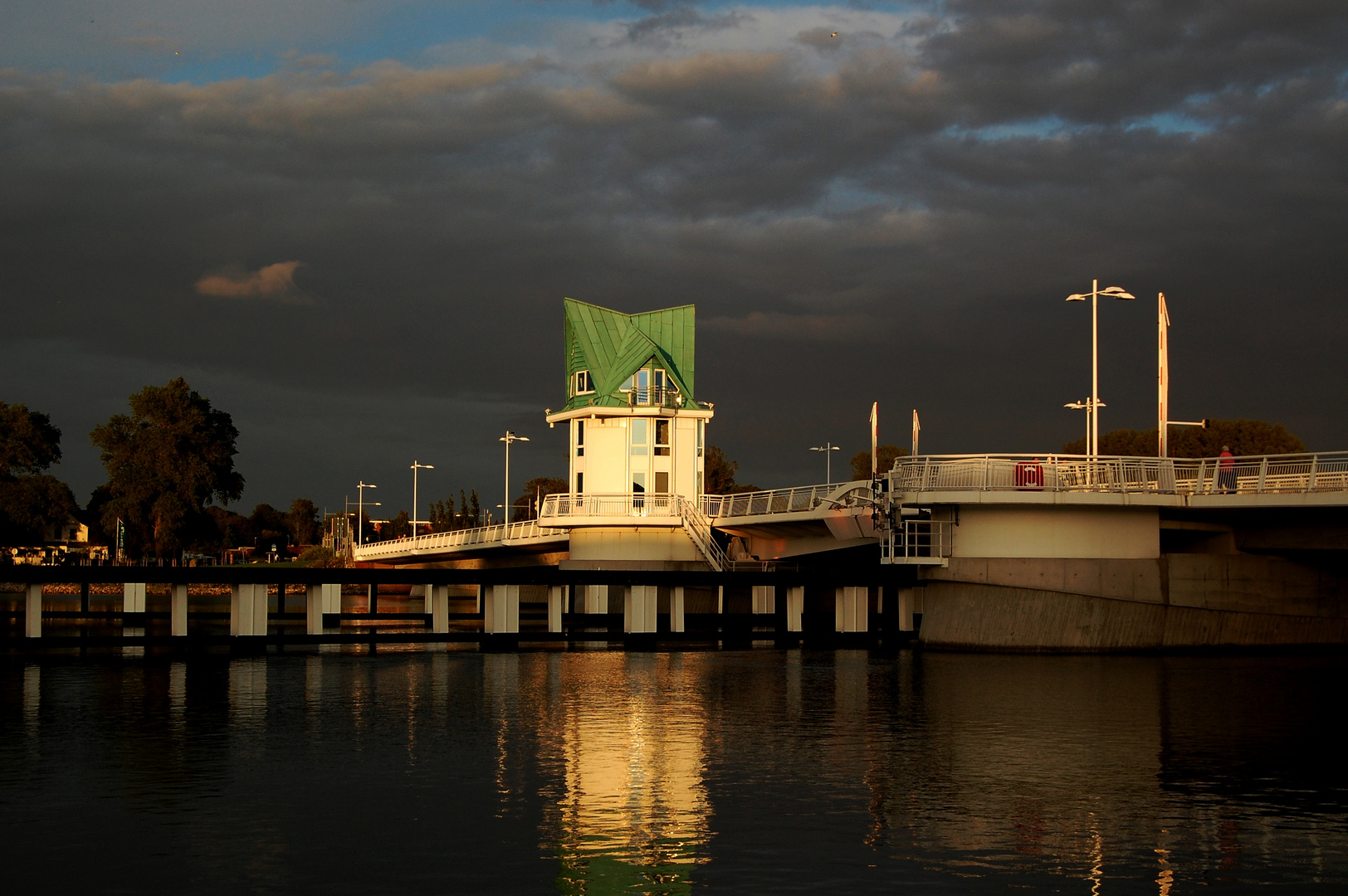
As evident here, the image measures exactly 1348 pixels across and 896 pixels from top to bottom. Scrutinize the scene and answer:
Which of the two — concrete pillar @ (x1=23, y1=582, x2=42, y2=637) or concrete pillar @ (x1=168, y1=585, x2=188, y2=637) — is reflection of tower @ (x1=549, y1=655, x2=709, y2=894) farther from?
concrete pillar @ (x1=23, y1=582, x2=42, y2=637)

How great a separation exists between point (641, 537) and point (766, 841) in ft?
167

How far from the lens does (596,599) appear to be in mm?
64625

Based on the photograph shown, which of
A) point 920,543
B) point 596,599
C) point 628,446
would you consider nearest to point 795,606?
point 920,543

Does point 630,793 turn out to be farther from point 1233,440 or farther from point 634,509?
point 1233,440

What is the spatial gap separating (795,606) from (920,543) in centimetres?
944

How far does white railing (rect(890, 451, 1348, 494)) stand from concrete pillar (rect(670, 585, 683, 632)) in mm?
11249

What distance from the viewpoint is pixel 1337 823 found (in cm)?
1850

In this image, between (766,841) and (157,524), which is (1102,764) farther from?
(157,524)

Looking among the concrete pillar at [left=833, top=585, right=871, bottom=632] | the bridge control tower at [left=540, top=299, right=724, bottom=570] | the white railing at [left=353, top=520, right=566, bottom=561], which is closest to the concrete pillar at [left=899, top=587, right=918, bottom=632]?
the concrete pillar at [left=833, top=585, right=871, bottom=632]

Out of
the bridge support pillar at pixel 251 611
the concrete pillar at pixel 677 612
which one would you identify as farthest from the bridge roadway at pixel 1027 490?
the bridge support pillar at pixel 251 611

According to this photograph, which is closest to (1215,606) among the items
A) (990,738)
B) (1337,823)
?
(990,738)

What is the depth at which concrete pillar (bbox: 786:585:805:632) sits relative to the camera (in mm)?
55844

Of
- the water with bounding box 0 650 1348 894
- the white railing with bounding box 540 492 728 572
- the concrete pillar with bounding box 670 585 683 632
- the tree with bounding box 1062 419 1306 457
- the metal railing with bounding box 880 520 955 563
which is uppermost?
the tree with bounding box 1062 419 1306 457

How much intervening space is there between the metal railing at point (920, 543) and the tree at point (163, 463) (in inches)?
3168
